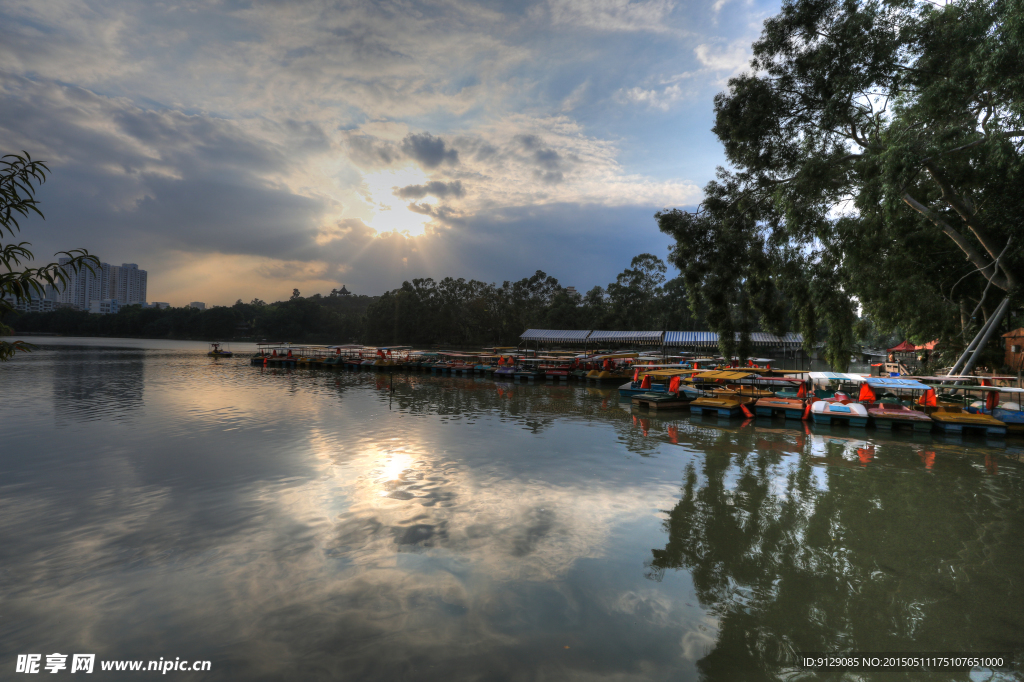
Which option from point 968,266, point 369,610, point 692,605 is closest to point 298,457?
point 369,610

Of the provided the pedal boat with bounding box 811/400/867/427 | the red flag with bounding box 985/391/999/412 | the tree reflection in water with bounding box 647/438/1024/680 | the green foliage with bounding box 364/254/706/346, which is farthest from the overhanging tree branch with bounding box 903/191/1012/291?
the green foliage with bounding box 364/254/706/346

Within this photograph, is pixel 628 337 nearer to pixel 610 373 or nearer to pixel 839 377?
pixel 610 373

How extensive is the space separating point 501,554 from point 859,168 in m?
19.6

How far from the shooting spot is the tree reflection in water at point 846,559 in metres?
5.79

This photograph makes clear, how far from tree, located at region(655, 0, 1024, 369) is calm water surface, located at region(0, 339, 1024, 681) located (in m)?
8.26

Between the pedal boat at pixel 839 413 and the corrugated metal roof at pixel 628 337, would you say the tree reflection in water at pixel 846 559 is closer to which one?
the pedal boat at pixel 839 413

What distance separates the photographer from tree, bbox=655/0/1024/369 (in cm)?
1611

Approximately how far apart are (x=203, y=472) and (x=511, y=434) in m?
9.94

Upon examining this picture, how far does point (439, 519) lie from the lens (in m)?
9.45

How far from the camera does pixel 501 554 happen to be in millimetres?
7934

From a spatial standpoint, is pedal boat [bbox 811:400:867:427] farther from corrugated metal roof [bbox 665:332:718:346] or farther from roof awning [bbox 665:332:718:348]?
corrugated metal roof [bbox 665:332:718:346]

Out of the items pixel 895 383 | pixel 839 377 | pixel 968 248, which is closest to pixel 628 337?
pixel 839 377

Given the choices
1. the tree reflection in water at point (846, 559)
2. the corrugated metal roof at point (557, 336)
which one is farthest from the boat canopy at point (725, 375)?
the corrugated metal roof at point (557, 336)

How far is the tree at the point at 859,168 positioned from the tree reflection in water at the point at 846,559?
31.7 feet
